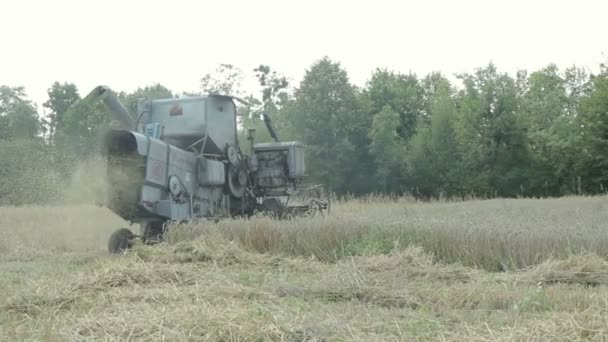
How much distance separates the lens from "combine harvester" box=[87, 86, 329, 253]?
1109cm

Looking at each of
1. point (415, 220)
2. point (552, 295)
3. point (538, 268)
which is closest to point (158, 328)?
point (552, 295)

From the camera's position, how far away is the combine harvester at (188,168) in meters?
11.1

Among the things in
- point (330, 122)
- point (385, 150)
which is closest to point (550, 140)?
point (385, 150)

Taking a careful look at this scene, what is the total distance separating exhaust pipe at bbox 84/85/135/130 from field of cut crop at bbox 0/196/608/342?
2502 mm

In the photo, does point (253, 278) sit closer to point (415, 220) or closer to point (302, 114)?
point (415, 220)

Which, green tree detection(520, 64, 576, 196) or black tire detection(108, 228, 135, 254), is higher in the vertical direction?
green tree detection(520, 64, 576, 196)

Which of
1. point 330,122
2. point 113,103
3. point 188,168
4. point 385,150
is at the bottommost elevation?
point 188,168

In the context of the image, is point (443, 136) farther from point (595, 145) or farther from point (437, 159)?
point (595, 145)

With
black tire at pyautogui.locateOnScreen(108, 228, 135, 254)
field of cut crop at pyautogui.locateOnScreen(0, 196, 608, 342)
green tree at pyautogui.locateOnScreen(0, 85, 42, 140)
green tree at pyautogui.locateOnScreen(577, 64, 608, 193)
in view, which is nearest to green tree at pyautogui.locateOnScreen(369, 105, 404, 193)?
green tree at pyautogui.locateOnScreen(577, 64, 608, 193)

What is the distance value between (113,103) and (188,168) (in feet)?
6.15

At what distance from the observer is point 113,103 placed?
1243 cm

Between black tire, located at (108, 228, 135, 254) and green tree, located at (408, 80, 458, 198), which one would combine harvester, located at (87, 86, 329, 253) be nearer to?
black tire, located at (108, 228, 135, 254)

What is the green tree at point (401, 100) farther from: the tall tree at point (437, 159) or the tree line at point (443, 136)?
the tall tree at point (437, 159)

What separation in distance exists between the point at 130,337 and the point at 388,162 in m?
36.2
